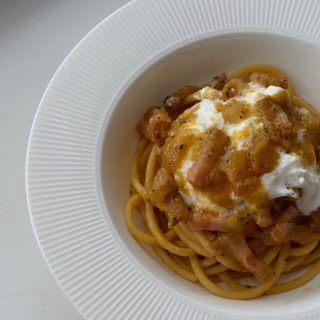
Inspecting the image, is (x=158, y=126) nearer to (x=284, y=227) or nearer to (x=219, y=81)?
(x=219, y=81)

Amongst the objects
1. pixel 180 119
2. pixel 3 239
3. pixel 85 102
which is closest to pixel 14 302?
pixel 3 239

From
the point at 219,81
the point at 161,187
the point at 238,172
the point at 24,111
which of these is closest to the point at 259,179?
the point at 238,172

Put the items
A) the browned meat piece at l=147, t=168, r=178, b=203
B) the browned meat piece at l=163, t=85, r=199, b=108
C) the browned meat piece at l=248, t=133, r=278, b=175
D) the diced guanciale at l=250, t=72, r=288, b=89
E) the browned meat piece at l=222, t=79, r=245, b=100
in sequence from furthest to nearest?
the browned meat piece at l=163, t=85, r=199, b=108, the diced guanciale at l=250, t=72, r=288, b=89, the browned meat piece at l=222, t=79, r=245, b=100, the browned meat piece at l=147, t=168, r=178, b=203, the browned meat piece at l=248, t=133, r=278, b=175

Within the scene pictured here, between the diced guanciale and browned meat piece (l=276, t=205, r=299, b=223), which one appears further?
the diced guanciale

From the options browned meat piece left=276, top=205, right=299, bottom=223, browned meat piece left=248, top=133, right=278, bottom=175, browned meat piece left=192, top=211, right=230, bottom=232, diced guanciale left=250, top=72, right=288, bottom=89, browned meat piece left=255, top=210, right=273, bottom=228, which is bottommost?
browned meat piece left=276, top=205, right=299, bottom=223

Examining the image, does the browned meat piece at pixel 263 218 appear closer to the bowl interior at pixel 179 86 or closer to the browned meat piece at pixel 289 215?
the browned meat piece at pixel 289 215

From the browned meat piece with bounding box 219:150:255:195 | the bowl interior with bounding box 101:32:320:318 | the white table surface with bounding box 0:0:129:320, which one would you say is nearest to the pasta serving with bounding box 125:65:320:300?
the browned meat piece with bounding box 219:150:255:195

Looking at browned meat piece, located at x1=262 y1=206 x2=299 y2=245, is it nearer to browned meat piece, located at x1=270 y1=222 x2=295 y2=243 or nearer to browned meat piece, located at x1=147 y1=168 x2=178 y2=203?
browned meat piece, located at x1=270 y1=222 x2=295 y2=243

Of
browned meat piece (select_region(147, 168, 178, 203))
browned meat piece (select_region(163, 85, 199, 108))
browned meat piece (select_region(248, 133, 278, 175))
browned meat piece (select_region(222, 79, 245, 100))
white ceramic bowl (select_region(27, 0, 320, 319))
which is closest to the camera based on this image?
white ceramic bowl (select_region(27, 0, 320, 319))
